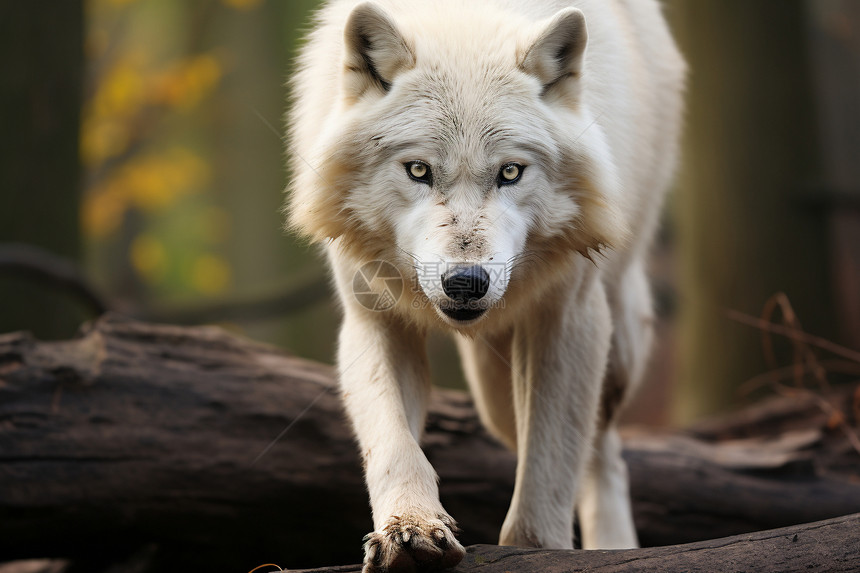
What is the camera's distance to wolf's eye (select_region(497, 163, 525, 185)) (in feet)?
9.42

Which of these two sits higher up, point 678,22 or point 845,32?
point 845,32

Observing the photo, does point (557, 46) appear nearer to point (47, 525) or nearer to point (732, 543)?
point (732, 543)

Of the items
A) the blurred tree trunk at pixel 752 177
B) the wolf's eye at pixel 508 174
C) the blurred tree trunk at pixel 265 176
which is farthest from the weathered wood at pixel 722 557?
the blurred tree trunk at pixel 265 176

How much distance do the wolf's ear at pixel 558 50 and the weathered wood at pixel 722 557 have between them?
68.8 inches

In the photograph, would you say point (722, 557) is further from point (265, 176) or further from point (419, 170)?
point (265, 176)

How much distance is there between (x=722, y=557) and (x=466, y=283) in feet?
4.09

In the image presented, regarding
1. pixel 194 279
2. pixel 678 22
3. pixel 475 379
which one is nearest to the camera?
pixel 475 379

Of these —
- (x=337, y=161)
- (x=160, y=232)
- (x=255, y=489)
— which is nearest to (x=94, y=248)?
(x=160, y=232)

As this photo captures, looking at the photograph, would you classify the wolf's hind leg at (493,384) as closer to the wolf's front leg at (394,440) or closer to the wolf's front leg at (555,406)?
the wolf's front leg at (555,406)

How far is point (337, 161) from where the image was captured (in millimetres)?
3076

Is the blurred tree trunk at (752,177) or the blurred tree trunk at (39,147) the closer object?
the blurred tree trunk at (39,147)

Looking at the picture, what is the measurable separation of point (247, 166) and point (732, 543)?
431 inches

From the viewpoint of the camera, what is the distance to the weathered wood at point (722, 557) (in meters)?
2.59

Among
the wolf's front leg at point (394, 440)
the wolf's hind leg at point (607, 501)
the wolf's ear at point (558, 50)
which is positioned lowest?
the wolf's hind leg at point (607, 501)
